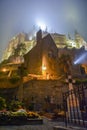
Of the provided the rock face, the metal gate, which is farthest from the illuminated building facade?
the metal gate

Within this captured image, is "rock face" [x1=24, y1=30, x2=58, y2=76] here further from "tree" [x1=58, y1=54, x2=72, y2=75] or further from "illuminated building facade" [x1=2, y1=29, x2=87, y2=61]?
"illuminated building facade" [x1=2, y1=29, x2=87, y2=61]

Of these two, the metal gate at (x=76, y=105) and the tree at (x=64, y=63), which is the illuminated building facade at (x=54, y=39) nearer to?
the tree at (x=64, y=63)

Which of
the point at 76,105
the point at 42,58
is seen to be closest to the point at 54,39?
the point at 42,58

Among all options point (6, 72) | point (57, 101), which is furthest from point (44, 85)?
point (6, 72)

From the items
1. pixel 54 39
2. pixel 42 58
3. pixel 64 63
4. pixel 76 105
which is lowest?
pixel 76 105

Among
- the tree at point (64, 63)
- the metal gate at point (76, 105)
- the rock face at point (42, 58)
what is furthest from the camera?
the rock face at point (42, 58)

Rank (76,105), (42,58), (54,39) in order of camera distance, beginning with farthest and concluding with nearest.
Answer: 1. (54,39)
2. (42,58)
3. (76,105)

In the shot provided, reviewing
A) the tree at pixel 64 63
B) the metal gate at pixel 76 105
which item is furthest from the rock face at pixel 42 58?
the metal gate at pixel 76 105

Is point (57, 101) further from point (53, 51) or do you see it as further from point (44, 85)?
point (53, 51)

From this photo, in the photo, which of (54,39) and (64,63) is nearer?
(64,63)

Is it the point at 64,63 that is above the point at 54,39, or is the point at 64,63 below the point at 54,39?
below

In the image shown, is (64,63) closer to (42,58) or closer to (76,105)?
(42,58)

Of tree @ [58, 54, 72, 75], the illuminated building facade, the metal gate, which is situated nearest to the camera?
the metal gate

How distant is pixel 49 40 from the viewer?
44.8 metres
